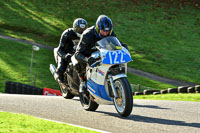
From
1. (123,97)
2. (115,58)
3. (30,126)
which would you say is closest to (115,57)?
(115,58)

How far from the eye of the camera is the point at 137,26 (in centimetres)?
4928

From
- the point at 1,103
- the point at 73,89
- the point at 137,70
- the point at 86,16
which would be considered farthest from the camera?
the point at 86,16

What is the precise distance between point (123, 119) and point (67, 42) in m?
4.51

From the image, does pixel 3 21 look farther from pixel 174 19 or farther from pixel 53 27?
pixel 174 19

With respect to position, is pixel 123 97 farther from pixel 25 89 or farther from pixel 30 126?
pixel 25 89

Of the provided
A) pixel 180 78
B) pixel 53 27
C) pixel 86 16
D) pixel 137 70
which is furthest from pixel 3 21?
pixel 180 78

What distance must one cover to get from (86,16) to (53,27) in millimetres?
5631

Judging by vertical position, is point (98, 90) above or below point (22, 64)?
Answer: above

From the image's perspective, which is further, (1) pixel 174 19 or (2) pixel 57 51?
(1) pixel 174 19

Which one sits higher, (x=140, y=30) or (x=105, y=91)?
(x=105, y=91)

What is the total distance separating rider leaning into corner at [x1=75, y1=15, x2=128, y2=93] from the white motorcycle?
22 centimetres

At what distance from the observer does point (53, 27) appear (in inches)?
1900

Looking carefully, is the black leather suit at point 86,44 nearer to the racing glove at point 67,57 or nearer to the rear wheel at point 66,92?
the racing glove at point 67,57

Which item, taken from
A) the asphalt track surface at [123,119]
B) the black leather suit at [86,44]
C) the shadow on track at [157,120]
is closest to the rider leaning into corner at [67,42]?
the asphalt track surface at [123,119]
